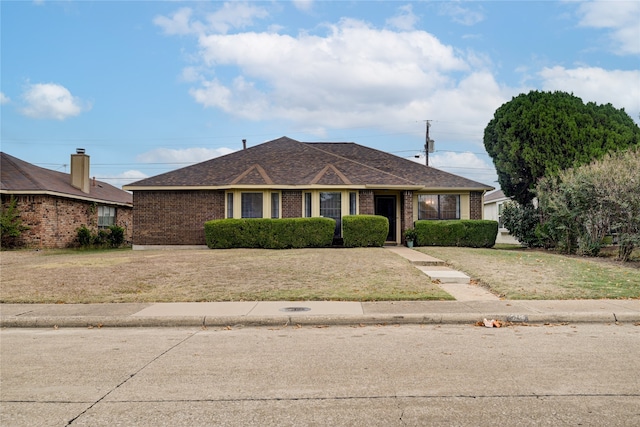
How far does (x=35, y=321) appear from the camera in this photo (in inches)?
317

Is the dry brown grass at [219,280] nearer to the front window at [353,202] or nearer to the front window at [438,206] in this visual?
the front window at [353,202]

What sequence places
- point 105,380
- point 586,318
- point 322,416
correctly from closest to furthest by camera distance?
point 322,416
point 105,380
point 586,318

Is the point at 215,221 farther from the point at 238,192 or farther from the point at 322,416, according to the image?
the point at 322,416

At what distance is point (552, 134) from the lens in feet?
68.7

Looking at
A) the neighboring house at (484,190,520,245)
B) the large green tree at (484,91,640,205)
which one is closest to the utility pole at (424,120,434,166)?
the neighboring house at (484,190,520,245)

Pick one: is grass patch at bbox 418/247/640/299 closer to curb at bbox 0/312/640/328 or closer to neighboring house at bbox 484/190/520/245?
curb at bbox 0/312/640/328

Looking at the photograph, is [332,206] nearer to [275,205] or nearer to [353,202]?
[353,202]

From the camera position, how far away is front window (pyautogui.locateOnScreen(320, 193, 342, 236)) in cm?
2147

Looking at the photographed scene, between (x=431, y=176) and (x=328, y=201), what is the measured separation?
5953 millimetres

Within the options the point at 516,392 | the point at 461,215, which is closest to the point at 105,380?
the point at 516,392

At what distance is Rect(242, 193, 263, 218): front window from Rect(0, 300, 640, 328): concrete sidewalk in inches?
495

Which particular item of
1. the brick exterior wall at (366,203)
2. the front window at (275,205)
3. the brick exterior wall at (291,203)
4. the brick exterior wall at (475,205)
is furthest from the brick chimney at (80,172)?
the brick exterior wall at (475,205)

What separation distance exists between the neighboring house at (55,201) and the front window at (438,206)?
17383 mm

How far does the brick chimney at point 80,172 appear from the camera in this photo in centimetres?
2778
